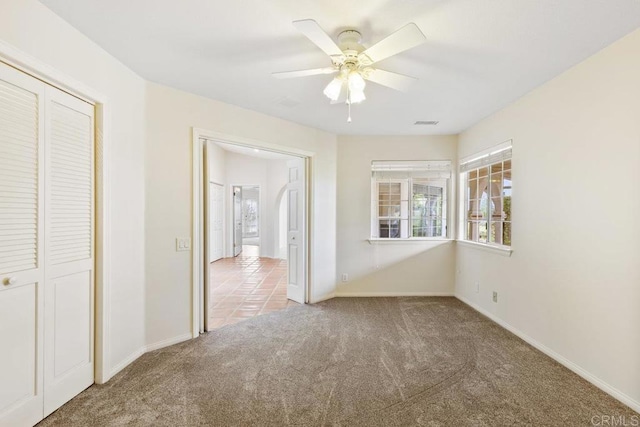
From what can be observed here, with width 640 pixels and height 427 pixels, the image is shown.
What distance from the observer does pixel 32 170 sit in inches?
69.9

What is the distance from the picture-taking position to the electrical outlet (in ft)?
9.62

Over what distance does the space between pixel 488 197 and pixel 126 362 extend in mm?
4294

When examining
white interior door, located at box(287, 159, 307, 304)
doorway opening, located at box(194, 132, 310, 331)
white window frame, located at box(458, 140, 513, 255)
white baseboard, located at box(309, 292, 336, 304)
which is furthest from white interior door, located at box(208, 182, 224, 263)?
white window frame, located at box(458, 140, 513, 255)

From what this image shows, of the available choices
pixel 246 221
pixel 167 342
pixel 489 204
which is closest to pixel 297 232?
pixel 167 342

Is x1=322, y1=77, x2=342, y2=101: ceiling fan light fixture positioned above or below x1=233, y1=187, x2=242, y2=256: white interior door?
above

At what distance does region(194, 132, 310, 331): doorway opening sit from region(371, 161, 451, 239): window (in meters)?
1.25

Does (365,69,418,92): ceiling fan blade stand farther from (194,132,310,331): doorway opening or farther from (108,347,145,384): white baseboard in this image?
(108,347,145,384): white baseboard

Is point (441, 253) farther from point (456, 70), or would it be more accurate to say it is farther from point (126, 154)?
point (126, 154)

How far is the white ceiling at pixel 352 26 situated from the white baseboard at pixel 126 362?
246 centimetres

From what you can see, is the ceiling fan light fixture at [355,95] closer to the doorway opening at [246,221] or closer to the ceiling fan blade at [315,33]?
the ceiling fan blade at [315,33]

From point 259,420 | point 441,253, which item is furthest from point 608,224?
point 259,420

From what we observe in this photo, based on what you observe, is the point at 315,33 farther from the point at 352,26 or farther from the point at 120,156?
the point at 120,156

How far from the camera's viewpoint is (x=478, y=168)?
401cm

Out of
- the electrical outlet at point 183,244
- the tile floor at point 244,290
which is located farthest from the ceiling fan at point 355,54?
the tile floor at point 244,290
